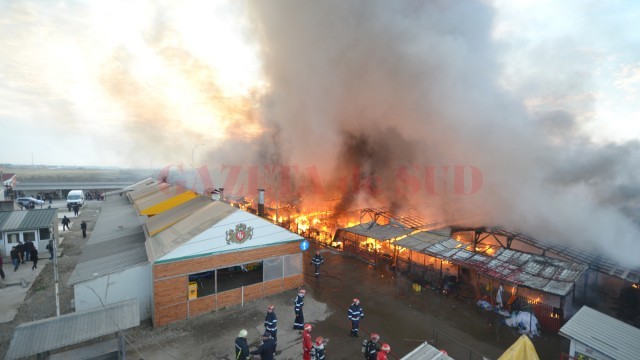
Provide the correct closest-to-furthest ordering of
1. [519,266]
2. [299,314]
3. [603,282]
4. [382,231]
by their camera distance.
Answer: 1. [299,314]
2. [519,266]
3. [603,282]
4. [382,231]

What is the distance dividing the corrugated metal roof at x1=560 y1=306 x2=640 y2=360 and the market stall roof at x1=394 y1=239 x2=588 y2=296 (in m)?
2.09

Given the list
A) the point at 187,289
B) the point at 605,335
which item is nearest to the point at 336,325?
the point at 187,289

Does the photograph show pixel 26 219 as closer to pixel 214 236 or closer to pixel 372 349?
pixel 214 236

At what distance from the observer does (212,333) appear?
30.3ft

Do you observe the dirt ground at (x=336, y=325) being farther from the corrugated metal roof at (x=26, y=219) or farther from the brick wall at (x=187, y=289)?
the corrugated metal roof at (x=26, y=219)

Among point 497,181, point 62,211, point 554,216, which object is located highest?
point 497,181

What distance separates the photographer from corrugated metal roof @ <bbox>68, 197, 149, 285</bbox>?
10154 millimetres

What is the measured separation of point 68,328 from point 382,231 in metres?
12.9

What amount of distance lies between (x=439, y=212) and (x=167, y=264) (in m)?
17.9

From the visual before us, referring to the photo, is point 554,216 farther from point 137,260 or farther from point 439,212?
point 137,260

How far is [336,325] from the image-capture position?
983 cm

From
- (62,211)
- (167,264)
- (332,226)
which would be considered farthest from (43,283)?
(62,211)

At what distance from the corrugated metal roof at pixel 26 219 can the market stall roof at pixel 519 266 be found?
63.3 ft

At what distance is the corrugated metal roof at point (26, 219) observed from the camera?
15359mm
